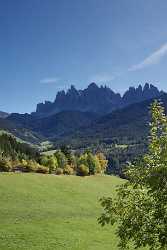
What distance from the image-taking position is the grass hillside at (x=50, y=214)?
49.0 meters

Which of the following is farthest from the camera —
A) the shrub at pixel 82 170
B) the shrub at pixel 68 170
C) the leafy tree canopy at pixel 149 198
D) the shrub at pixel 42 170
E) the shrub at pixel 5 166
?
the shrub at pixel 82 170

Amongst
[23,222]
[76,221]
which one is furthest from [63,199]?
[23,222]

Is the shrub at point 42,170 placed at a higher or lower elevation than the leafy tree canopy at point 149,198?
higher

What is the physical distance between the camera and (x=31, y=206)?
68.5 meters

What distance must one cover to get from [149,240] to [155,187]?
8.92ft

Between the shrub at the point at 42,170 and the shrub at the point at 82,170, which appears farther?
the shrub at the point at 82,170

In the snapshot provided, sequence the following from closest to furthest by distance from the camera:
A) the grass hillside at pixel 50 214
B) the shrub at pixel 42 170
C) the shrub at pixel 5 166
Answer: the grass hillside at pixel 50 214 → the shrub at pixel 5 166 → the shrub at pixel 42 170

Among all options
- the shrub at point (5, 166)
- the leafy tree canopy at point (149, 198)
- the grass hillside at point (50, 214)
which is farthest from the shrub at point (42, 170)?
the leafy tree canopy at point (149, 198)

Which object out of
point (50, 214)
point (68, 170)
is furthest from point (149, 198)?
point (68, 170)

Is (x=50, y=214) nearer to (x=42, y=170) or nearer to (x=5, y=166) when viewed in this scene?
(x=5, y=166)

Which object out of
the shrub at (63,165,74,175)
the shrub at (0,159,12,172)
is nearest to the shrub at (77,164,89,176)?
the shrub at (63,165,74,175)

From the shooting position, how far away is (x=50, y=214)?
211 feet

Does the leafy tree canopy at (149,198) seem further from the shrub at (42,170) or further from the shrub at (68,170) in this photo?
the shrub at (68,170)

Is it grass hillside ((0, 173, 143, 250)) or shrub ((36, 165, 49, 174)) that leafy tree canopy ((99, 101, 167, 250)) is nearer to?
grass hillside ((0, 173, 143, 250))
